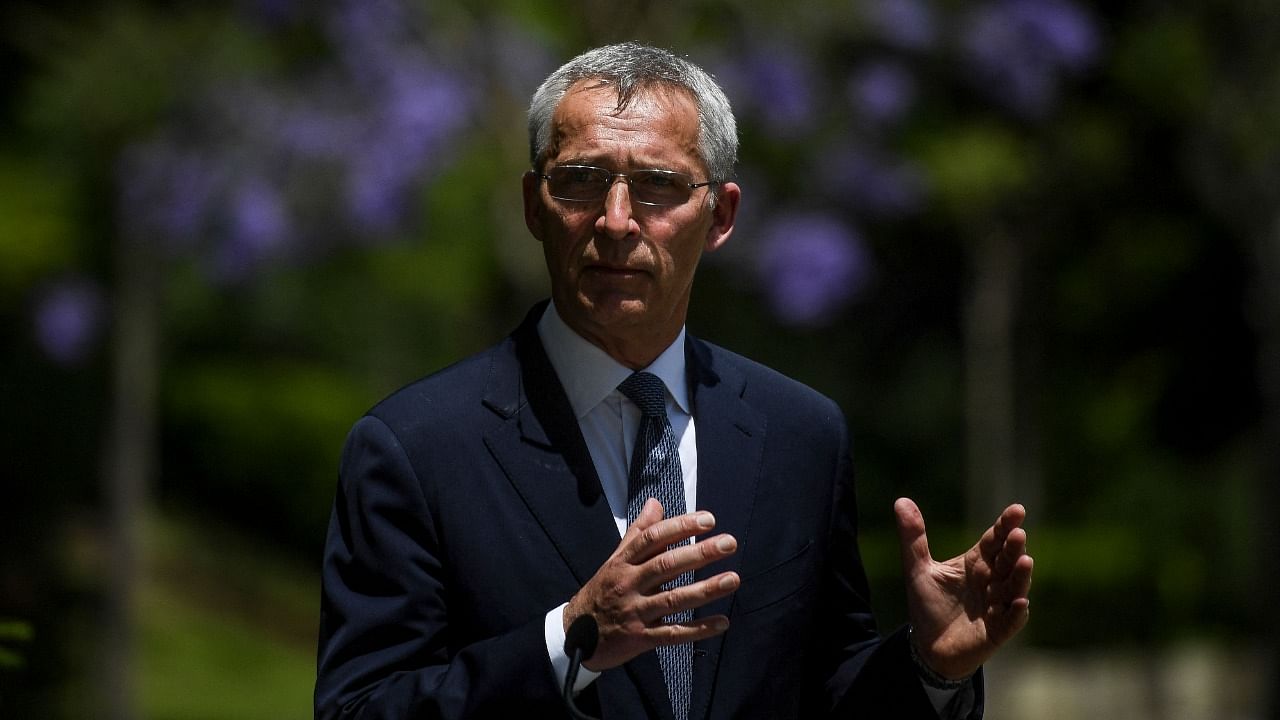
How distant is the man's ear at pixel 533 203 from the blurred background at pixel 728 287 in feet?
14.9

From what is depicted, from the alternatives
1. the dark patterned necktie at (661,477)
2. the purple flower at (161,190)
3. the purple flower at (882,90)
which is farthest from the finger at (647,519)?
the purple flower at (882,90)

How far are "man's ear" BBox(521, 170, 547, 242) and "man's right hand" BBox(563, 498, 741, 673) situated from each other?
659 mm

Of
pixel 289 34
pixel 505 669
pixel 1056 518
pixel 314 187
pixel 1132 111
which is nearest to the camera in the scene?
pixel 505 669

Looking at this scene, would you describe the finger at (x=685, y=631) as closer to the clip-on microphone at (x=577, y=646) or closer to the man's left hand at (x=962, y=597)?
the clip-on microphone at (x=577, y=646)

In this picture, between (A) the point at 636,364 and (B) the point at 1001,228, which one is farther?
(B) the point at 1001,228

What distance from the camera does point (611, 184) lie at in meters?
2.95

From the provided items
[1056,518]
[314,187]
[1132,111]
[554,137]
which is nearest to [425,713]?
[554,137]

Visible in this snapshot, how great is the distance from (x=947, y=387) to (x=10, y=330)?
9.32 m

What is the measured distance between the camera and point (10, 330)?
13.8 metres

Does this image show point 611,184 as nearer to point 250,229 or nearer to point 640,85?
point 640,85

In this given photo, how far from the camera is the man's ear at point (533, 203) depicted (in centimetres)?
307

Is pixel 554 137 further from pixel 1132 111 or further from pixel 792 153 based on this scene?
pixel 1132 111

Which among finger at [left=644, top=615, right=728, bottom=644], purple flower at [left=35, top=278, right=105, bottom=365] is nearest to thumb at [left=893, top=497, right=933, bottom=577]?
finger at [left=644, top=615, right=728, bottom=644]

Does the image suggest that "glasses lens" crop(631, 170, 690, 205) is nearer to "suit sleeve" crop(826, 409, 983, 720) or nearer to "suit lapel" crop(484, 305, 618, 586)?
"suit lapel" crop(484, 305, 618, 586)
